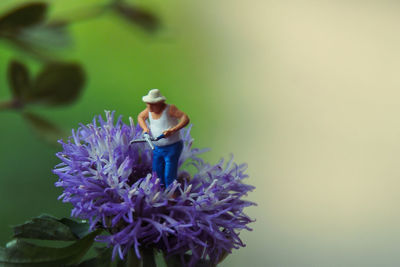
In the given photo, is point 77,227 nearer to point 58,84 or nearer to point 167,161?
point 167,161

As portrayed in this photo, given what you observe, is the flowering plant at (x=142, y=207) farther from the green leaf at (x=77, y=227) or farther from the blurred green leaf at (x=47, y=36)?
the blurred green leaf at (x=47, y=36)

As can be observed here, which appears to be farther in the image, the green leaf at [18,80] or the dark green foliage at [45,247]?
the green leaf at [18,80]

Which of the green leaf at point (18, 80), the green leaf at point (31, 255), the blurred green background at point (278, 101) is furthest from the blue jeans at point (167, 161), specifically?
the green leaf at point (18, 80)

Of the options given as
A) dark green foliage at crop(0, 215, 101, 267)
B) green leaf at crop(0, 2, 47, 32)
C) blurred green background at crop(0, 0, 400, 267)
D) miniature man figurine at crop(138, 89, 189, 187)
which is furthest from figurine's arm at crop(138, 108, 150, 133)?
green leaf at crop(0, 2, 47, 32)

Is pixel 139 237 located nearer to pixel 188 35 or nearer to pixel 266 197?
pixel 266 197

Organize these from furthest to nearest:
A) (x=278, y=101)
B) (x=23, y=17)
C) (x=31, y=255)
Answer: (x=278, y=101) → (x=23, y=17) → (x=31, y=255)

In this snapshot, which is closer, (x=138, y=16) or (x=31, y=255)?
(x=31, y=255)

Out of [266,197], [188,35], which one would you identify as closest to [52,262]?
[266,197]

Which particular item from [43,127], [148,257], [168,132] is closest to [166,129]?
[168,132]
